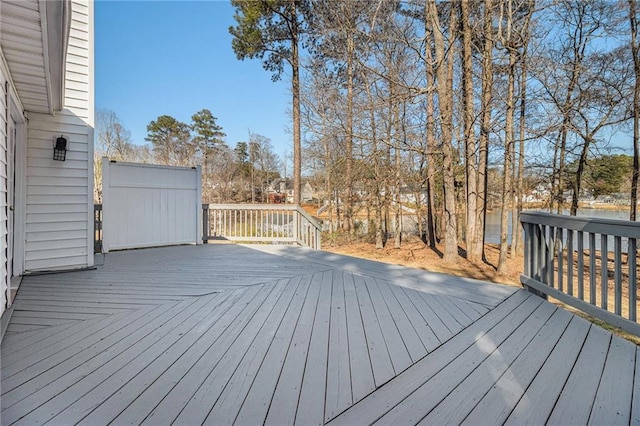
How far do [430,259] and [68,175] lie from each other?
811cm

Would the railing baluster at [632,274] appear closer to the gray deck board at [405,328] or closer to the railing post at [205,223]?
the gray deck board at [405,328]

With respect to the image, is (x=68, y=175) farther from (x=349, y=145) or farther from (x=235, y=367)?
(x=349, y=145)

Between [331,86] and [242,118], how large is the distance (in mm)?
11426

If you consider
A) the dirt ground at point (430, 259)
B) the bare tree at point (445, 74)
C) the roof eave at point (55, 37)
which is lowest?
the dirt ground at point (430, 259)

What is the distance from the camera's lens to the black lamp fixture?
12.8ft

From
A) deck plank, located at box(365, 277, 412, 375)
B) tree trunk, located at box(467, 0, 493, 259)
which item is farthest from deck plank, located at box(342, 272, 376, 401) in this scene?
tree trunk, located at box(467, 0, 493, 259)

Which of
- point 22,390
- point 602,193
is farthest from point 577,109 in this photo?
point 22,390

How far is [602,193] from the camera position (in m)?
8.96

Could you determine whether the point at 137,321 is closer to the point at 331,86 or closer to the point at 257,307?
the point at 257,307

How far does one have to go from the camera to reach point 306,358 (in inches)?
72.8

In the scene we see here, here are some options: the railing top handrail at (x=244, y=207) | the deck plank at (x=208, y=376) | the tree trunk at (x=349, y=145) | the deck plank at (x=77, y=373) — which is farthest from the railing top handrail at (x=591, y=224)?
the tree trunk at (x=349, y=145)

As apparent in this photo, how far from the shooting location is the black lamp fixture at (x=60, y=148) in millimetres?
3908

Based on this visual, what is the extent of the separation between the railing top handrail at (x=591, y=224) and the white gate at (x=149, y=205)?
537 centimetres

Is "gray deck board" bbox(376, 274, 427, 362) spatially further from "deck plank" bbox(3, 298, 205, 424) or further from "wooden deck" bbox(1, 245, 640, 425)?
"deck plank" bbox(3, 298, 205, 424)
